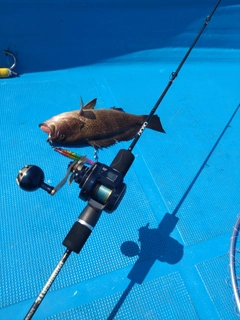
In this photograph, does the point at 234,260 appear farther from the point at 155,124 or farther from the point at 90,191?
the point at 90,191

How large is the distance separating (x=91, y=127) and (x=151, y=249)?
146 cm

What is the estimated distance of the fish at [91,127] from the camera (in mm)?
2816

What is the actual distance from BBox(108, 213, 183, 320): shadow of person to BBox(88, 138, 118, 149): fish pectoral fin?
1.03 m

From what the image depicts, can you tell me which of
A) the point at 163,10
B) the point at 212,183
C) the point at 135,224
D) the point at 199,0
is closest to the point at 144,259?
the point at 135,224

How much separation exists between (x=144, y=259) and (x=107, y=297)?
47cm

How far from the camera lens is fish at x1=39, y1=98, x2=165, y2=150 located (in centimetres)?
282

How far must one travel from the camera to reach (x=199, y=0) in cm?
398

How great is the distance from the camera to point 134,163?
2988 millimetres

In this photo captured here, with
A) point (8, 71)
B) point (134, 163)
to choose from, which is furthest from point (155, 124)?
point (8, 71)

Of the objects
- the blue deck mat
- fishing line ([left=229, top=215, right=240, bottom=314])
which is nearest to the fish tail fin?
the blue deck mat

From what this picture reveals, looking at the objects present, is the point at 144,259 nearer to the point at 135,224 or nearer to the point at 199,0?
the point at 135,224

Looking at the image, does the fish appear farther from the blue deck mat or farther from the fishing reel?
the fishing reel

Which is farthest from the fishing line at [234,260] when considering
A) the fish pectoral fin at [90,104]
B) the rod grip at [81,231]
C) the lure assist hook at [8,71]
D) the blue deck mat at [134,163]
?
the lure assist hook at [8,71]

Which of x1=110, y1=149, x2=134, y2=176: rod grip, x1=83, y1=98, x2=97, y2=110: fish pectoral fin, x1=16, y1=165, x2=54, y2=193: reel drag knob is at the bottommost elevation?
x1=83, y1=98, x2=97, y2=110: fish pectoral fin
